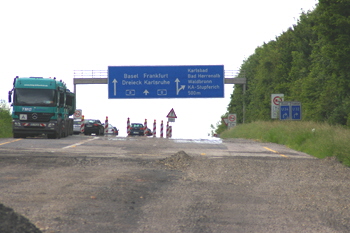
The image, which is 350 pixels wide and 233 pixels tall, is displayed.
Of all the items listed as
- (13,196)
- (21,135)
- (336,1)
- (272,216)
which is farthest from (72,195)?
(336,1)

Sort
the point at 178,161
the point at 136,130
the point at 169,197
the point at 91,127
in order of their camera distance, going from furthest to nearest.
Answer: the point at 136,130, the point at 91,127, the point at 178,161, the point at 169,197

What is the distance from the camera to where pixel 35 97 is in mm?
30875

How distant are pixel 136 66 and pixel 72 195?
40143 millimetres

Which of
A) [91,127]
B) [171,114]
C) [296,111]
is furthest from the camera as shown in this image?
[171,114]

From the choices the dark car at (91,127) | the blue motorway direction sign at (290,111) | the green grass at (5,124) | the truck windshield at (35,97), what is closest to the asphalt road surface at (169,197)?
the truck windshield at (35,97)

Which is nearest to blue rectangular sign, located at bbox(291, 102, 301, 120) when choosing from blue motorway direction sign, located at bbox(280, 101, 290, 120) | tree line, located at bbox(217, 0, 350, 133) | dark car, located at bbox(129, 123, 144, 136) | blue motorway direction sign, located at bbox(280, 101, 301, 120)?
blue motorway direction sign, located at bbox(280, 101, 301, 120)

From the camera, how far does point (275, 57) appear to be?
63750 millimetres

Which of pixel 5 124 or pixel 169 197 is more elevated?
pixel 5 124

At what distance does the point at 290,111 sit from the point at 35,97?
14.7 meters

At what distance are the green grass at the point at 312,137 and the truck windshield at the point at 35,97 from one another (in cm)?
1210

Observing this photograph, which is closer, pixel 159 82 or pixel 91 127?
pixel 159 82

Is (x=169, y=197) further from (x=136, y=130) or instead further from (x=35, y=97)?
(x=136, y=130)

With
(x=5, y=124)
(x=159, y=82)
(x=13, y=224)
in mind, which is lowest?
(x=13, y=224)

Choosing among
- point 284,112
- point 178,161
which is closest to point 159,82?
point 284,112
